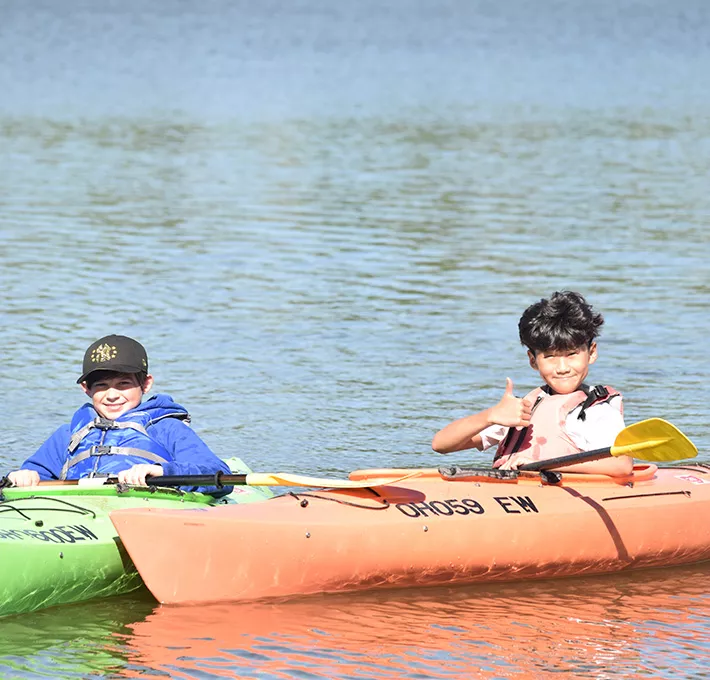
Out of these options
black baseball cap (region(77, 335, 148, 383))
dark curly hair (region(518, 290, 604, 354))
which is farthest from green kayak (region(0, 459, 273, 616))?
dark curly hair (region(518, 290, 604, 354))

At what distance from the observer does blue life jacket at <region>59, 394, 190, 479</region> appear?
666 centimetres

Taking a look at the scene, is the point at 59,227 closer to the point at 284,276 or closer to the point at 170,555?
the point at 284,276

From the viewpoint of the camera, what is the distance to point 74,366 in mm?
10758

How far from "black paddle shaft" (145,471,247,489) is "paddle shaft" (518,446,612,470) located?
4.33 ft

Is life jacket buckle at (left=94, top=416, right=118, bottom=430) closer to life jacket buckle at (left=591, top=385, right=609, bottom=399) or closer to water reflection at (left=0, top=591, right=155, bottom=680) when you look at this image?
water reflection at (left=0, top=591, right=155, bottom=680)

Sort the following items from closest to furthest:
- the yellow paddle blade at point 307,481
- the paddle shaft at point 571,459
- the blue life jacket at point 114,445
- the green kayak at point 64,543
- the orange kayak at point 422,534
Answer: the green kayak at point 64,543, the orange kayak at point 422,534, the yellow paddle blade at point 307,481, the paddle shaft at point 571,459, the blue life jacket at point 114,445

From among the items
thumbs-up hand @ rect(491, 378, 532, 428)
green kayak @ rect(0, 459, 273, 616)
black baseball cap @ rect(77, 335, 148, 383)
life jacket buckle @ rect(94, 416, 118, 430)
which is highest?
black baseball cap @ rect(77, 335, 148, 383)

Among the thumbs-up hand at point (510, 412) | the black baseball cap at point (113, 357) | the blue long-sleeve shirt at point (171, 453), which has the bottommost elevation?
the blue long-sleeve shirt at point (171, 453)

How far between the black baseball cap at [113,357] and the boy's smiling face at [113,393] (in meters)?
0.07

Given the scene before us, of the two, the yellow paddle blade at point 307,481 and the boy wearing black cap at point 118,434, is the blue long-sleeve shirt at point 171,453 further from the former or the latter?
the yellow paddle blade at point 307,481

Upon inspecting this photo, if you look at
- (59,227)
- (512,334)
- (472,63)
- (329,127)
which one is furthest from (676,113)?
(512,334)

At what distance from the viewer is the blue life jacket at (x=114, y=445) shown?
6660 mm

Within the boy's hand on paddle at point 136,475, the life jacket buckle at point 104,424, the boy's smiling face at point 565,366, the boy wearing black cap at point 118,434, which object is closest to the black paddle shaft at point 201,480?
the boy's hand on paddle at point 136,475

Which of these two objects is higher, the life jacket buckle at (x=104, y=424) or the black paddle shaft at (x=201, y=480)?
the life jacket buckle at (x=104, y=424)
